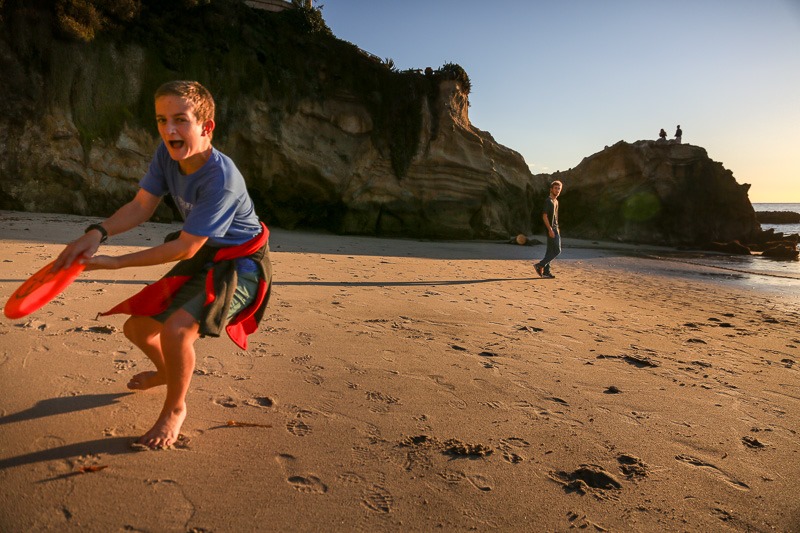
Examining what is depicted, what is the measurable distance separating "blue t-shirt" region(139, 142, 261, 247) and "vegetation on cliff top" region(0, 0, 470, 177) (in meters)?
11.7

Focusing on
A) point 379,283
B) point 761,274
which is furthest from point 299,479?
point 761,274

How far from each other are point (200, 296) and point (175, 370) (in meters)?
0.33

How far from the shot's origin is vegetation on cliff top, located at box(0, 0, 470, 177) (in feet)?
38.8

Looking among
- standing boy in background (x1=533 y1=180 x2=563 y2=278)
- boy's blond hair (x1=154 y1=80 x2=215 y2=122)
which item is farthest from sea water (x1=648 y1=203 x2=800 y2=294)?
boy's blond hair (x1=154 y1=80 x2=215 y2=122)

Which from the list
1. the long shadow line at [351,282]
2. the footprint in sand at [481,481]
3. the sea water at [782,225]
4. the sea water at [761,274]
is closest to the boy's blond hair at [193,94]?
the footprint in sand at [481,481]

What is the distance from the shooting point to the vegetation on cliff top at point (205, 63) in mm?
11812

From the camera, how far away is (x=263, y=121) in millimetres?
14609

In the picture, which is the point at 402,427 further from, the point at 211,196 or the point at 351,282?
the point at 351,282

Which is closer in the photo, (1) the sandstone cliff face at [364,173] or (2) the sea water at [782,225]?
(1) the sandstone cliff face at [364,173]

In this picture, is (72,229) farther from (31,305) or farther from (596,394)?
(596,394)

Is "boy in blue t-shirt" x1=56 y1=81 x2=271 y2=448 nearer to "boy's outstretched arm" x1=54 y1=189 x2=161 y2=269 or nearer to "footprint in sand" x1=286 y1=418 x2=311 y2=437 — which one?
"boy's outstretched arm" x1=54 y1=189 x2=161 y2=269

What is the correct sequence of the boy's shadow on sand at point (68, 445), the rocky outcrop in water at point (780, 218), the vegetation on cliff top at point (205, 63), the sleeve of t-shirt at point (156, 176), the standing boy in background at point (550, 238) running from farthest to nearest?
1. the rocky outcrop in water at point (780, 218)
2. the vegetation on cliff top at point (205, 63)
3. the standing boy in background at point (550, 238)
4. the sleeve of t-shirt at point (156, 176)
5. the boy's shadow on sand at point (68, 445)

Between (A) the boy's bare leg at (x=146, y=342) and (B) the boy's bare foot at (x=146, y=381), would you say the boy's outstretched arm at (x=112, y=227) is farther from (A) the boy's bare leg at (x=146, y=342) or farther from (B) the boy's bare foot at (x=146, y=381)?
(B) the boy's bare foot at (x=146, y=381)

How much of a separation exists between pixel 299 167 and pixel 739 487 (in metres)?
13.8
